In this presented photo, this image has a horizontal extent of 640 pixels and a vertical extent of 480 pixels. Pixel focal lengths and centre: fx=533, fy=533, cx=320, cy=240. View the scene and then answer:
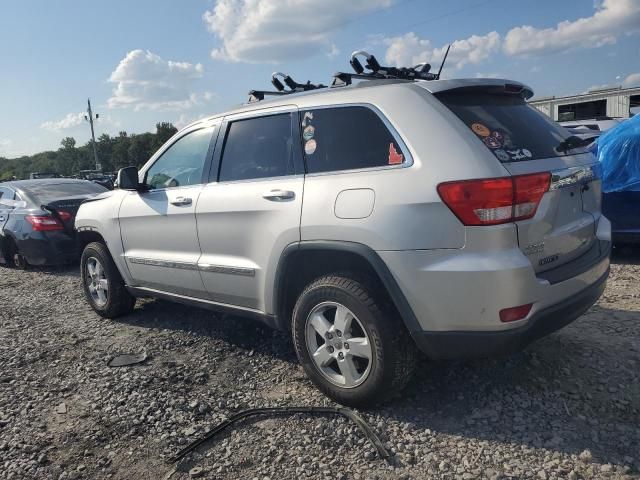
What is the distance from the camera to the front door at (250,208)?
330 centimetres

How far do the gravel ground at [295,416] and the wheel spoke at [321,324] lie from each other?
0.49 m

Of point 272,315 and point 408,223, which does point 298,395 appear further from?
point 408,223

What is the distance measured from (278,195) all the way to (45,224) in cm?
581

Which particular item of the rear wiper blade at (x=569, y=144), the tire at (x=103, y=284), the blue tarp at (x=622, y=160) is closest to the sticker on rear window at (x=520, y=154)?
the rear wiper blade at (x=569, y=144)

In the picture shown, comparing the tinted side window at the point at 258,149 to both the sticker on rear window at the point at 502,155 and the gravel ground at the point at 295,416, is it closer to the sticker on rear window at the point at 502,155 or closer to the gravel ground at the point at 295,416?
the sticker on rear window at the point at 502,155

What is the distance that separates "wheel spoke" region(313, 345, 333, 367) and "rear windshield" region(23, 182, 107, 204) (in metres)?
6.43

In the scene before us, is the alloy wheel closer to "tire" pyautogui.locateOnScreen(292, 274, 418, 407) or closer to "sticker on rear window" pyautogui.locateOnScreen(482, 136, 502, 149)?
"tire" pyautogui.locateOnScreen(292, 274, 418, 407)

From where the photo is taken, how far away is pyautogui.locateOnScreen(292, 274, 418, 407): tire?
2.90m

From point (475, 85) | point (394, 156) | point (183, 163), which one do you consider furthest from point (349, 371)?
point (183, 163)

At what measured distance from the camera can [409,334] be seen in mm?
2959

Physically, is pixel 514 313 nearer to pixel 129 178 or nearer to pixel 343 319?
pixel 343 319

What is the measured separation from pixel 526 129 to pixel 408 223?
1.01m

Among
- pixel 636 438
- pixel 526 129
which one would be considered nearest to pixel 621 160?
pixel 526 129

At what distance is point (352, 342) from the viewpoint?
303cm
